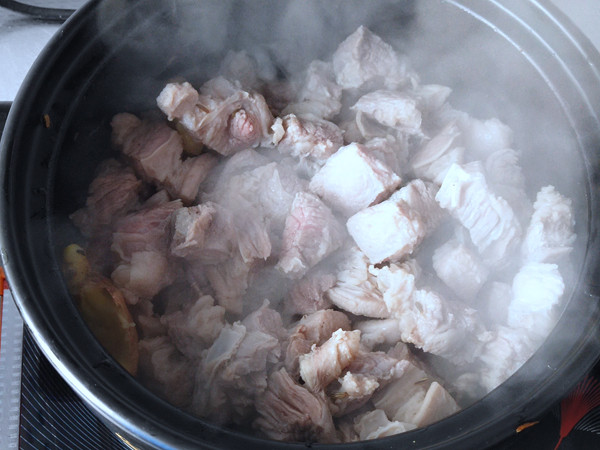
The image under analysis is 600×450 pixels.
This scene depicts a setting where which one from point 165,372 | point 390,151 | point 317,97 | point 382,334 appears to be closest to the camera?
point 165,372

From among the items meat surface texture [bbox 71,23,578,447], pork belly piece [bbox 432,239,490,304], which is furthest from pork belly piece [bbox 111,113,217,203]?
pork belly piece [bbox 432,239,490,304]

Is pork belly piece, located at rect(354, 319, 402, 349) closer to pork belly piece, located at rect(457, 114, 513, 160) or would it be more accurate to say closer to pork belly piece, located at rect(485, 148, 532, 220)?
pork belly piece, located at rect(485, 148, 532, 220)

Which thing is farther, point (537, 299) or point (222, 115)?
point (222, 115)

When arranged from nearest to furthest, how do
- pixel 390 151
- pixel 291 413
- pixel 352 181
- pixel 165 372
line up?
pixel 291 413 < pixel 165 372 < pixel 352 181 < pixel 390 151

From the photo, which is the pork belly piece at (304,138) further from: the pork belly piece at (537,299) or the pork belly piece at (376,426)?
the pork belly piece at (376,426)

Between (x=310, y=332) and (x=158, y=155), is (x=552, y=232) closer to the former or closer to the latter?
(x=310, y=332)

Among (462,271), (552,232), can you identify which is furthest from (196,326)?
(552,232)

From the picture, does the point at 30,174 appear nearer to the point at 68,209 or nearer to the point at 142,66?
the point at 68,209

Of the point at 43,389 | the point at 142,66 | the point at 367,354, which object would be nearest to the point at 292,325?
the point at 367,354
